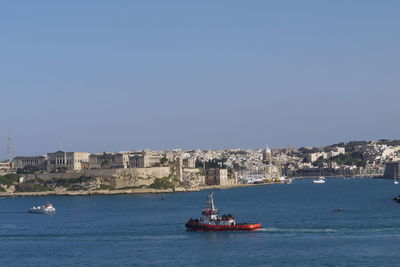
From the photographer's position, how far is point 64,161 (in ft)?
313

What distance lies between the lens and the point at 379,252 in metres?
32.3

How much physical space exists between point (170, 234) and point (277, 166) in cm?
11314

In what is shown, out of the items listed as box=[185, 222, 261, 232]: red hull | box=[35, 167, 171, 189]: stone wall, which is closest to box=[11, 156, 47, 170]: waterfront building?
box=[35, 167, 171, 189]: stone wall

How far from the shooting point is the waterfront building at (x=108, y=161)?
94750 millimetres

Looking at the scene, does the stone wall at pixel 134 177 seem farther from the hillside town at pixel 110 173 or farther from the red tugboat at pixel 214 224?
Answer: the red tugboat at pixel 214 224

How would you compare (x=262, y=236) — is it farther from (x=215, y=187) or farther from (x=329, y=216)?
(x=215, y=187)

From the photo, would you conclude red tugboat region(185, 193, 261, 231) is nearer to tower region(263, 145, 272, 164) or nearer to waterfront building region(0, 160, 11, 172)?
waterfront building region(0, 160, 11, 172)

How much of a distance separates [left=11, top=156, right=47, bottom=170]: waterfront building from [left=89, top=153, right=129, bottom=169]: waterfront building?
5256mm

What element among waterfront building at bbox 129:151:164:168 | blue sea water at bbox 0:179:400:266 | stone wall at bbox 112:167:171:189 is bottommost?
blue sea water at bbox 0:179:400:266

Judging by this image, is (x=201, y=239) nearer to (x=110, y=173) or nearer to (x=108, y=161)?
(x=110, y=173)

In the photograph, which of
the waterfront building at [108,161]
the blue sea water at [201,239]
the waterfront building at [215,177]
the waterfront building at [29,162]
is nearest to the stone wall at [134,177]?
the waterfront building at [108,161]

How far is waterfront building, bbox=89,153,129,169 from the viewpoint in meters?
94.8

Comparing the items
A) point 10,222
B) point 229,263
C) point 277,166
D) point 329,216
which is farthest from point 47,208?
point 277,166

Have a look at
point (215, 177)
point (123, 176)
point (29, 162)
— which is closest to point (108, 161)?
point (123, 176)
